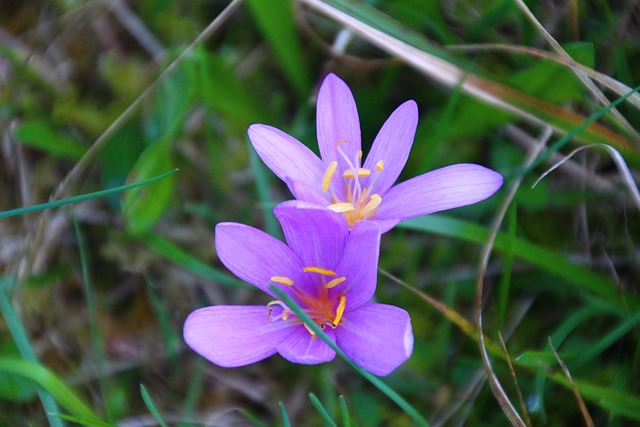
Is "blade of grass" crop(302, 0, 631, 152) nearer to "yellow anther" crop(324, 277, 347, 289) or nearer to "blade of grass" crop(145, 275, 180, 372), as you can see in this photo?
"yellow anther" crop(324, 277, 347, 289)

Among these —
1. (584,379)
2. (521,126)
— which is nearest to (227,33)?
(521,126)

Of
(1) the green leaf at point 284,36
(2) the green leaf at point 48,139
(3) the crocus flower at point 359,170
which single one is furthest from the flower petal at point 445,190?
(2) the green leaf at point 48,139

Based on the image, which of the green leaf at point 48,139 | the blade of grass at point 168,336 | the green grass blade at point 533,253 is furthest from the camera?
the green leaf at point 48,139

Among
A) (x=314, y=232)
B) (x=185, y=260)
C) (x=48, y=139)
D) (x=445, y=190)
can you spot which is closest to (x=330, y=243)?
(x=314, y=232)

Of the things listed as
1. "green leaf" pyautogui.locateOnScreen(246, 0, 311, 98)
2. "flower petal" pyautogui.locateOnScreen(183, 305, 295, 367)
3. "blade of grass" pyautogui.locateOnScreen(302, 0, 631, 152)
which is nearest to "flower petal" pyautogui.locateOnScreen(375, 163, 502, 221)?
"flower petal" pyautogui.locateOnScreen(183, 305, 295, 367)

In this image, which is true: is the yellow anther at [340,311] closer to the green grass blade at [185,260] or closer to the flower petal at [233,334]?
the flower petal at [233,334]

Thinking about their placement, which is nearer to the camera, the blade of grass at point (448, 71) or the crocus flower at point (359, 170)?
the crocus flower at point (359, 170)
